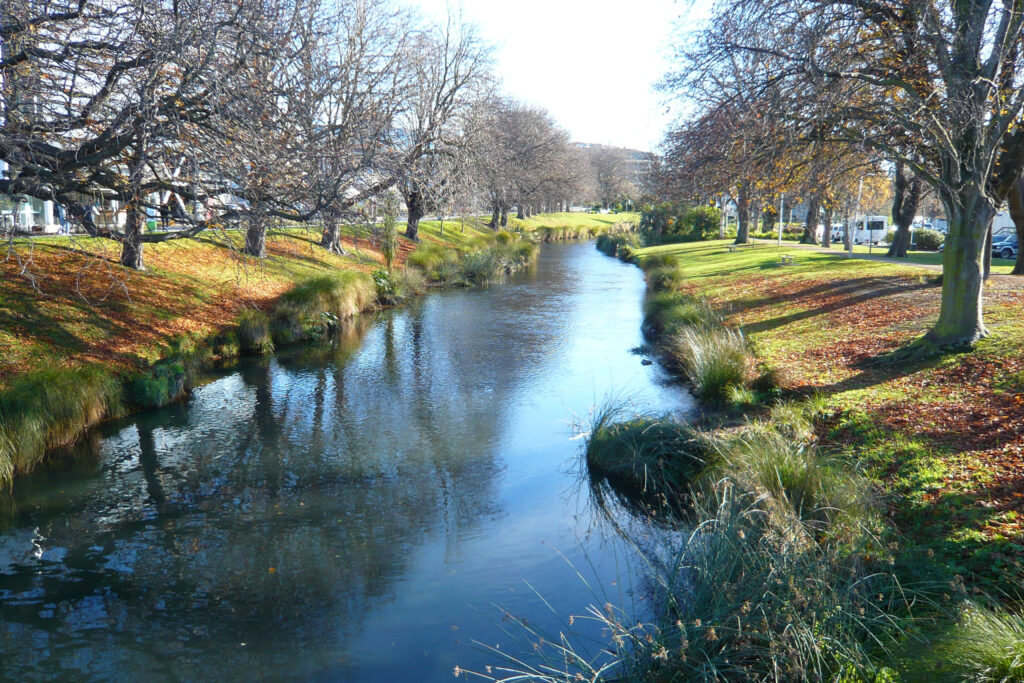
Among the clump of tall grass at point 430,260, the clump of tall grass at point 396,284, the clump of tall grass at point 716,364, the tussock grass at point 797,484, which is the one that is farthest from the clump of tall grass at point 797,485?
the clump of tall grass at point 430,260

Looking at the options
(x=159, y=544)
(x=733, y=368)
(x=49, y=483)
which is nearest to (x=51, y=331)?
(x=49, y=483)

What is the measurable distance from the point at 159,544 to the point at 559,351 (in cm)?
1076

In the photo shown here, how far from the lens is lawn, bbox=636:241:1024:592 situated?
608 cm

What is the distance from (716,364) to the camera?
39.0 ft

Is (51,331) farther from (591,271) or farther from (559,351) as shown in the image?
(591,271)

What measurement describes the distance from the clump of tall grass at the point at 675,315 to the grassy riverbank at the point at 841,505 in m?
1.15

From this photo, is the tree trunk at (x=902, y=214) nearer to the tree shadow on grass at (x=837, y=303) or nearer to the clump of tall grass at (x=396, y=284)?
the tree shadow on grass at (x=837, y=303)

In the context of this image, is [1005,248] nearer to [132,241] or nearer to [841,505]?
[841,505]

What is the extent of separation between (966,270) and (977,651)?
826cm

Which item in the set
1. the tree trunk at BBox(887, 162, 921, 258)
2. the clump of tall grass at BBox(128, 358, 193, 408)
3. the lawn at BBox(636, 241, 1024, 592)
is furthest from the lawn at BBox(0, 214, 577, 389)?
the tree trunk at BBox(887, 162, 921, 258)

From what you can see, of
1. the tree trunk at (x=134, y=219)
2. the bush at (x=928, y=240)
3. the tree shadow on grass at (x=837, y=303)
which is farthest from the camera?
the bush at (x=928, y=240)

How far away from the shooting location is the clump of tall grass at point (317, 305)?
711 inches

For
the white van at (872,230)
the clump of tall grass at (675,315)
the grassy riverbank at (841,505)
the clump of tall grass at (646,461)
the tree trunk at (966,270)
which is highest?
the white van at (872,230)

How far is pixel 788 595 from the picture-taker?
4648 millimetres
